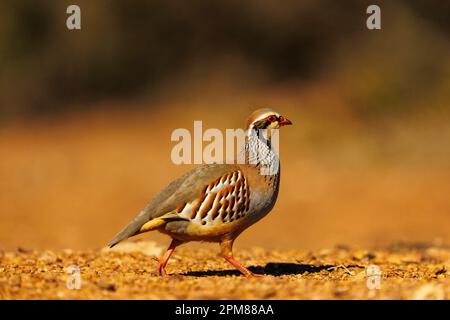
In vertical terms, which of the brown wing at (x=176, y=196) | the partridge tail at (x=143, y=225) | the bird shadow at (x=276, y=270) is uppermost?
the brown wing at (x=176, y=196)

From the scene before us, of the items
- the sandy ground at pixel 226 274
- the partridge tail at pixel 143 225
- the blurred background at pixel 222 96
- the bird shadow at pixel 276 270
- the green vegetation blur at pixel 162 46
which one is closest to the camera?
the sandy ground at pixel 226 274

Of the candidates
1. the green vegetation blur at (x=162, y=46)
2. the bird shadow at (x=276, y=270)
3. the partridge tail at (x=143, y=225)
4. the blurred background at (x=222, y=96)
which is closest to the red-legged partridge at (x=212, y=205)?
the partridge tail at (x=143, y=225)

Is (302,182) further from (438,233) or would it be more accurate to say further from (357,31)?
(357,31)

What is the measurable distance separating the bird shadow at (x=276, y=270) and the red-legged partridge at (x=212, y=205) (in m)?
0.34

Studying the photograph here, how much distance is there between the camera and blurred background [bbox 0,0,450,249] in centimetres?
1966

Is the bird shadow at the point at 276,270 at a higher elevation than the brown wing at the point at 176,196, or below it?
below

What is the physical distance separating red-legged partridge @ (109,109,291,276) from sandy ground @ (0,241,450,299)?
14.8 inches

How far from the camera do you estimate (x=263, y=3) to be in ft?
91.3

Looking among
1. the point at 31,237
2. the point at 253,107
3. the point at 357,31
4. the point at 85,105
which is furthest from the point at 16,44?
the point at 31,237

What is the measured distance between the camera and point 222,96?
27.2 metres

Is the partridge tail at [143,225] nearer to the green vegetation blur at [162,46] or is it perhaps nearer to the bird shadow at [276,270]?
the bird shadow at [276,270]

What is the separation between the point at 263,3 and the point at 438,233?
578 inches

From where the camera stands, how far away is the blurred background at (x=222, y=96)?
19.7 meters

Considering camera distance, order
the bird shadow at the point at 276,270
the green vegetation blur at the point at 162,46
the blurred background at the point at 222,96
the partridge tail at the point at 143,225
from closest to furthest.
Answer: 1. the partridge tail at the point at 143,225
2. the bird shadow at the point at 276,270
3. the blurred background at the point at 222,96
4. the green vegetation blur at the point at 162,46
